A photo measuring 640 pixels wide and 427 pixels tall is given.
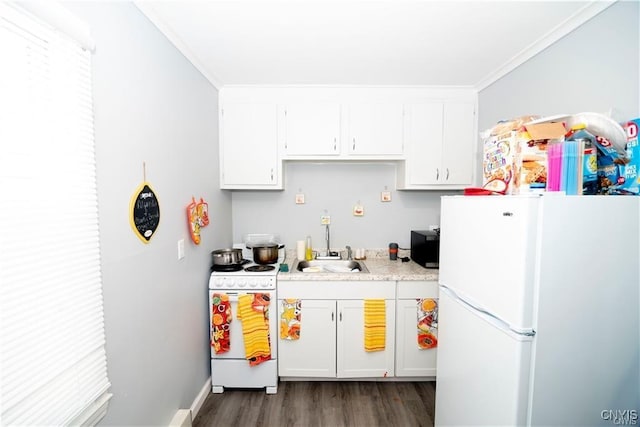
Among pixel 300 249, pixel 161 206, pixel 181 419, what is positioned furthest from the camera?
pixel 300 249

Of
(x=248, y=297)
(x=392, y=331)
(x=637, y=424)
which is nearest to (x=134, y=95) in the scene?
(x=248, y=297)

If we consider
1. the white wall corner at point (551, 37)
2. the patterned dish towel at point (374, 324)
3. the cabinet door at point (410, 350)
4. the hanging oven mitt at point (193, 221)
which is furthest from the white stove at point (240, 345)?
the white wall corner at point (551, 37)

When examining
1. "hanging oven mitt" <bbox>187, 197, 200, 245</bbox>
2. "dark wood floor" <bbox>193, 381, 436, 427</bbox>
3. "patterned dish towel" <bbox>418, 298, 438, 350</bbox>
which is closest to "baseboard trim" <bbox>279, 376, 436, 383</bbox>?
"dark wood floor" <bbox>193, 381, 436, 427</bbox>

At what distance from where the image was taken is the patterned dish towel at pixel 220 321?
7.04 feet

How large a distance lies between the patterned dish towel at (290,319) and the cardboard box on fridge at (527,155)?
1693 mm

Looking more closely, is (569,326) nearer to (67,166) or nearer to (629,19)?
(629,19)

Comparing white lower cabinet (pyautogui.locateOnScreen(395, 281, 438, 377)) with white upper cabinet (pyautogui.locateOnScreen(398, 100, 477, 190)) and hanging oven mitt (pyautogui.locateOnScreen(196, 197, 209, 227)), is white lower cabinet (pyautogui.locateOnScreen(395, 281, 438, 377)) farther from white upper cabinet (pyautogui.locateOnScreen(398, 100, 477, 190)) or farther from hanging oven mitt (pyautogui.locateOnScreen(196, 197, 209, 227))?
hanging oven mitt (pyautogui.locateOnScreen(196, 197, 209, 227))

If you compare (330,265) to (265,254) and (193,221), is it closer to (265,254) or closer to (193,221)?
(265,254)

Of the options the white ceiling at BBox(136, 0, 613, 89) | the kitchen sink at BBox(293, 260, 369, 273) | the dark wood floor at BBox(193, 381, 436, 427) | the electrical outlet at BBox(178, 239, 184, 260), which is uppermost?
the white ceiling at BBox(136, 0, 613, 89)

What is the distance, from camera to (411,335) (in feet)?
7.44

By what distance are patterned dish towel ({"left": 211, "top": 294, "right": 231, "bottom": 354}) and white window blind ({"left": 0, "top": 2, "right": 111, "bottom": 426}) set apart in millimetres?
1023

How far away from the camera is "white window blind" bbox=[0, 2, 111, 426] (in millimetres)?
793

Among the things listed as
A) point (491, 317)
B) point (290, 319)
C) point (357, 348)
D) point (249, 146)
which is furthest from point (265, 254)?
point (491, 317)

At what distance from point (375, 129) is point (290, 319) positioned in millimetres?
1840
